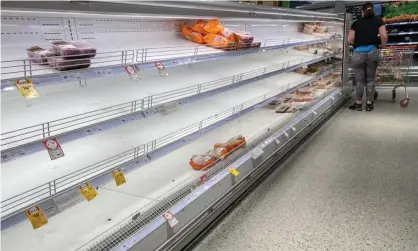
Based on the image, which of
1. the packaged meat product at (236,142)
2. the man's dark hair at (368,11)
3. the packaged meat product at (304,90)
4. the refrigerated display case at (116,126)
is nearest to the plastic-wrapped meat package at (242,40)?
the refrigerated display case at (116,126)

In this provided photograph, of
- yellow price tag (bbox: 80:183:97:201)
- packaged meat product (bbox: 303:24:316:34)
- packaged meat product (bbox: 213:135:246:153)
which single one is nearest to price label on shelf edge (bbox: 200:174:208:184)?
packaged meat product (bbox: 213:135:246:153)

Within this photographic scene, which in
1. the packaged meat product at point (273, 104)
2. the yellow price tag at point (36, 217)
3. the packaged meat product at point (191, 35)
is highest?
the packaged meat product at point (191, 35)

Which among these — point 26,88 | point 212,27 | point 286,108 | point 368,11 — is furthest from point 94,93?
point 368,11

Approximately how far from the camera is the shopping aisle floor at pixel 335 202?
7.20 feet

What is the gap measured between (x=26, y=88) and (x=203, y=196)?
131 centimetres

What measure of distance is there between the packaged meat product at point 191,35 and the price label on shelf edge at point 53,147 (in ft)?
5.37

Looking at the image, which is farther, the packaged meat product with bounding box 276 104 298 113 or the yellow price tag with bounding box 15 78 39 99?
the packaged meat product with bounding box 276 104 298 113

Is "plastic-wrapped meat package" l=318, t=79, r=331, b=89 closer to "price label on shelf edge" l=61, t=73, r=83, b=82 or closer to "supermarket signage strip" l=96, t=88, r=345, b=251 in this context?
"supermarket signage strip" l=96, t=88, r=345, b=251

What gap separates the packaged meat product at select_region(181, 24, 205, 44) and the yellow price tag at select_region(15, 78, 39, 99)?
1683mm

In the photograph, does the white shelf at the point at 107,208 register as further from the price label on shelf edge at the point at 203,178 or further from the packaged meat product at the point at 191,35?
the packaged meat product at the point at 191,35

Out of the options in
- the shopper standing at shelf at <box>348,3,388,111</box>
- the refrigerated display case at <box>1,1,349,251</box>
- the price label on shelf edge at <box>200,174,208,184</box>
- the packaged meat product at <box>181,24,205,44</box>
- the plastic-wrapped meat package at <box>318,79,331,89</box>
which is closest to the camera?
the refrigerated display case at <box>1,1,349,251</box>

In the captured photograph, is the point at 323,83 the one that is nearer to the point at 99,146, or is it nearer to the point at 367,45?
the point at 367,45

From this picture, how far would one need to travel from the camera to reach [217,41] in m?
2.65

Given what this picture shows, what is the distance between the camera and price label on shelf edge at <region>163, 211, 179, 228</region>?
1884 mm
